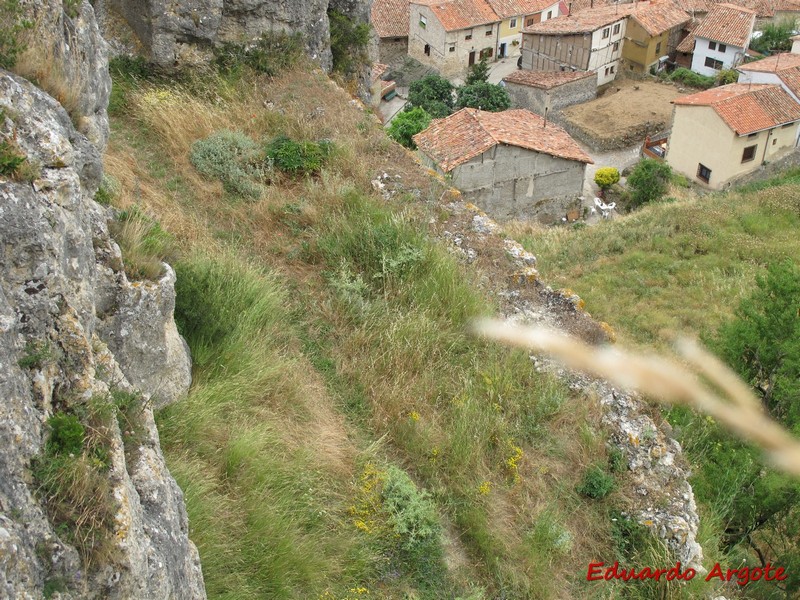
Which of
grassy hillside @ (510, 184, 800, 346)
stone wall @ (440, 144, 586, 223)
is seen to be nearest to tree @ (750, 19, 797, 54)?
grassy hillside @ (510, 184, 800, 346)

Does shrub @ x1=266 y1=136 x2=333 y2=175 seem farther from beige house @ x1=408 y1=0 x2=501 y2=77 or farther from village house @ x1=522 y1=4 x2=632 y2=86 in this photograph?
beige house @ x1=408 y1=0 x2=501 y2=77

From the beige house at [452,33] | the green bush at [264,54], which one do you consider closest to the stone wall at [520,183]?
the green bush at [264,54]

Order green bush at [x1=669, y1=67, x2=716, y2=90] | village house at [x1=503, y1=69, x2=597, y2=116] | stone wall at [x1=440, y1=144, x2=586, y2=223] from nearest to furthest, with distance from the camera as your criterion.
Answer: stone wall at [x1=440, y1=144, x2=586, y2=223] → village house at [x1=503, y1=69, x2=597, y2=116] → green bush at [x1=669, y1=67, x2=716, y2=90]

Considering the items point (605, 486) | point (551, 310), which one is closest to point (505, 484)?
point (605, 486)

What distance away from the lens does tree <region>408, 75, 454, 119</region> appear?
3700cm

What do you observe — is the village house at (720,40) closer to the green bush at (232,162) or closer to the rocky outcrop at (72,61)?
the green bush at (232,162)

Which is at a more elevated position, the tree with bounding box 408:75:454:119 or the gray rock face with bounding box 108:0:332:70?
the gray rock face with bounding box 108:0:332:70

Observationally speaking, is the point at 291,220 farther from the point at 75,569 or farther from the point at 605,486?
the point at 75,569

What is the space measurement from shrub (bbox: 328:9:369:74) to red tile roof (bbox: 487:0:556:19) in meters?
35.1

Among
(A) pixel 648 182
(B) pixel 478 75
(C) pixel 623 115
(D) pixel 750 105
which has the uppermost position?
(D) pixel 750 105

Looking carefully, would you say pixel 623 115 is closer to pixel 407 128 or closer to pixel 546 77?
pixel 546 77

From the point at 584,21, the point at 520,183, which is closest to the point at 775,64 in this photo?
the point at 584,21

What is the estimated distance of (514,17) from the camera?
47188 millimetres

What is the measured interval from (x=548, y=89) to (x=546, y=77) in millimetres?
1767
